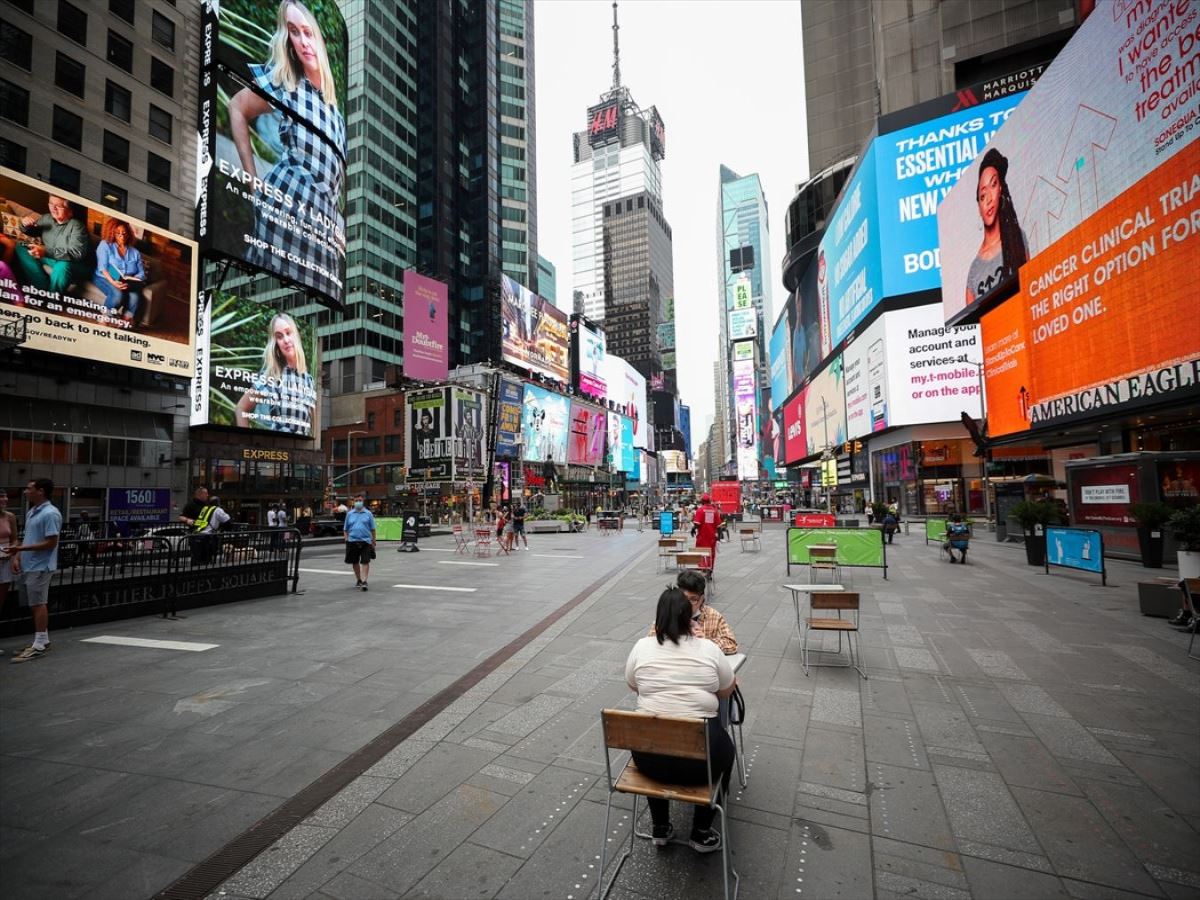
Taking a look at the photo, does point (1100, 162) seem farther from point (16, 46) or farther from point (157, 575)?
point (16, 46)

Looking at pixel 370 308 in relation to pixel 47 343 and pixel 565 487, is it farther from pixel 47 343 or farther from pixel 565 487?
pixel 47 343

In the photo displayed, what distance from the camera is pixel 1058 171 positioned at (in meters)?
23.1

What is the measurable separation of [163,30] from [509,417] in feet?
147

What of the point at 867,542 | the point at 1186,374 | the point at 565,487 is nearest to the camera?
the point at 867,542

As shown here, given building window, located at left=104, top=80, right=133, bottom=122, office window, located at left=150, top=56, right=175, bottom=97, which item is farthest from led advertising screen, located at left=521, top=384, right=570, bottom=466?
building window, located at left=104, top=80, right=133, bottom=122

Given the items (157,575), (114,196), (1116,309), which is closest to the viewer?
(157,575)

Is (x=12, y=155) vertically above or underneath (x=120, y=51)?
A: underneath

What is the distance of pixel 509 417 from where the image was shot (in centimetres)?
6912

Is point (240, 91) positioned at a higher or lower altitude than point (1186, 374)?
higher

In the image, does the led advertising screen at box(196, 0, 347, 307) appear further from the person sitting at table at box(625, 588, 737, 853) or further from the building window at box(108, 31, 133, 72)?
the person sitting at table at box(625, 588, 737, 853)

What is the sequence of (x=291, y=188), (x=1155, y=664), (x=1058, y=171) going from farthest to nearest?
(x=291, y=188), (x=1058, y=171), (x=1155, y=664)

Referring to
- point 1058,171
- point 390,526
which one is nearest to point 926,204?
point 1058,171

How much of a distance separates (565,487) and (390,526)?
185 ft

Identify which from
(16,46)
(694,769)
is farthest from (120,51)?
(694,769)
